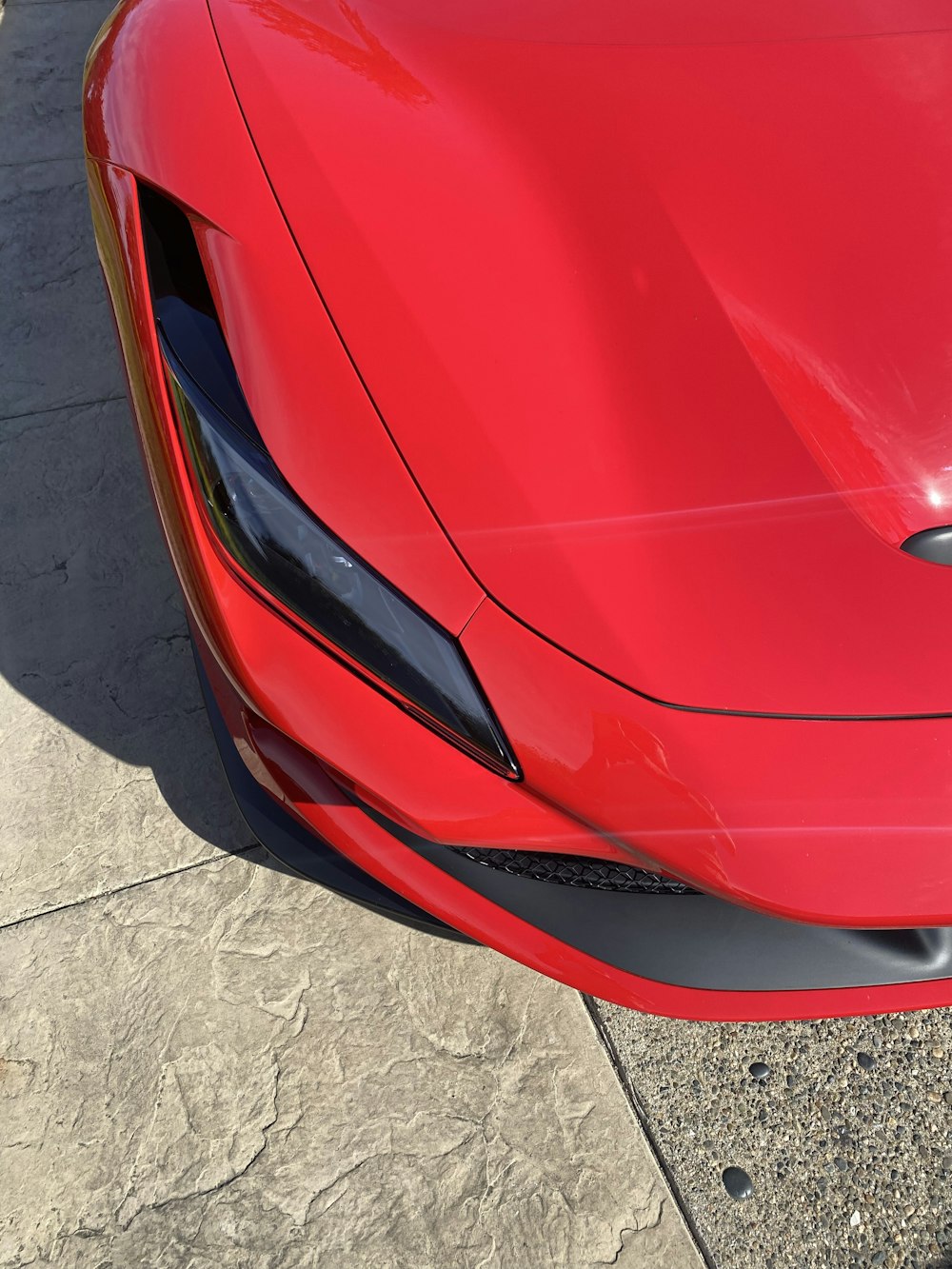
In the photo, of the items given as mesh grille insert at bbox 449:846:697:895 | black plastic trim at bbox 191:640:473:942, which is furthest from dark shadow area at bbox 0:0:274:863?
mesh grille insert at bbox 449:846:697:895

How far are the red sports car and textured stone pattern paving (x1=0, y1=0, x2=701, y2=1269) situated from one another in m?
0.36

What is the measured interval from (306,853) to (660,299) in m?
0.95

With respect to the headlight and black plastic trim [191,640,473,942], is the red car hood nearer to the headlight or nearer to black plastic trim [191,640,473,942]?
the headlight

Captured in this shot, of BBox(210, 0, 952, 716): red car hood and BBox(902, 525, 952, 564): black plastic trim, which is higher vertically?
BBox(210, 0, 952, 716): red car hood

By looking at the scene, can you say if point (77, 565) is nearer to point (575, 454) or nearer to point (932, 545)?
point (575, 454)

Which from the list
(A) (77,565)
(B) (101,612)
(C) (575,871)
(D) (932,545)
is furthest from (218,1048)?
(D) (932,545)

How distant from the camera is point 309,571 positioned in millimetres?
1241

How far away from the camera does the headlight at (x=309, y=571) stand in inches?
47.3

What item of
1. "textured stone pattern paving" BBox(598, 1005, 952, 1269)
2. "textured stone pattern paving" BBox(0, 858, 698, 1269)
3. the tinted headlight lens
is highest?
the tinted headlight lens

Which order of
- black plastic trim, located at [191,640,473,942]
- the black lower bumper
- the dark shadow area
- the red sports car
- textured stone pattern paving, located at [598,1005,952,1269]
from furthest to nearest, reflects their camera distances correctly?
1. the dark shadow area
2. textured stone pattern paving, located at [598,1005,952,1269]
3. black plastic trim, located at [191,640,473,942]
4. the black lower bumper
5. the red sports car

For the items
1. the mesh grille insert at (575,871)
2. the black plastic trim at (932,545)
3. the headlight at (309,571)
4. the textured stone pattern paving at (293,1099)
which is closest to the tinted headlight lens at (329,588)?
the headlight at (309,571)

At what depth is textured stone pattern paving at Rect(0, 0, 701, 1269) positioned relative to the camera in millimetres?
1542

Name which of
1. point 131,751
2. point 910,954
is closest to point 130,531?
point 131,751

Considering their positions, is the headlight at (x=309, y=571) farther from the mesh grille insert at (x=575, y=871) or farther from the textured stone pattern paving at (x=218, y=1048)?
the textured stone pattern paving at (x=218, y=1048)
